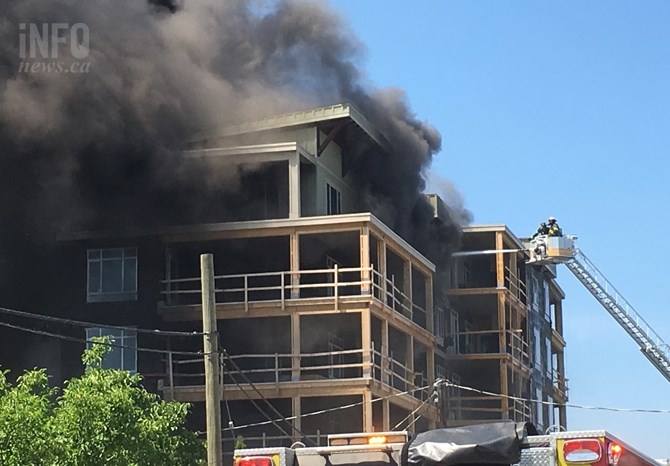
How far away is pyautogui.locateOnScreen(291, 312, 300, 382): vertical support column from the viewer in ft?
120

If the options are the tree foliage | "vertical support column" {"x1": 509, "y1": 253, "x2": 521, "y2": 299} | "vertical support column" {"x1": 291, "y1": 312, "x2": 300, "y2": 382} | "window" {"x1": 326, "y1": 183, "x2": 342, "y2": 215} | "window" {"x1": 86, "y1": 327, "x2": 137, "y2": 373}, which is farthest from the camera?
"vertical support column" {"x1": 509, "y1": 253, "x2": 521, "y2": 299}


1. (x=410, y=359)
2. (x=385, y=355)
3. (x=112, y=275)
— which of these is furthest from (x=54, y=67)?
(x=385, y=355)

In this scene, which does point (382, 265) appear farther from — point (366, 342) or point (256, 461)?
point (256, 461)

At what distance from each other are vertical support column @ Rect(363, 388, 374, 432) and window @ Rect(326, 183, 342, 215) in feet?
23.4

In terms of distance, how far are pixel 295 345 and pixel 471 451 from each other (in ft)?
93.4

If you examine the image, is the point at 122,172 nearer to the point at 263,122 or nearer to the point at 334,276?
the point at 263,122

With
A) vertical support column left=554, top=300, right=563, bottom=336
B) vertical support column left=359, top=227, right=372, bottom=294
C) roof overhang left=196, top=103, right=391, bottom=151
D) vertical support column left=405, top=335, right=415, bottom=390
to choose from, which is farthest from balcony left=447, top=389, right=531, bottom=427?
vertical support column left=554, top=300, right=563, bottom=336

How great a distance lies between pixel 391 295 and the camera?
3875cm

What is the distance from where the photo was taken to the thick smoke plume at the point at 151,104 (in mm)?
42656

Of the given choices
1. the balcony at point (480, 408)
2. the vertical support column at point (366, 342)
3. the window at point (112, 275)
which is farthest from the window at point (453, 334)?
the window at point (112, 275)

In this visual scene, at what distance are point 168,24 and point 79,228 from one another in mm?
10667

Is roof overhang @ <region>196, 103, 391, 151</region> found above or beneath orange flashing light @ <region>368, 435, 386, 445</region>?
above

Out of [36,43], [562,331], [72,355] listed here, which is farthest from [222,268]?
[562,331]

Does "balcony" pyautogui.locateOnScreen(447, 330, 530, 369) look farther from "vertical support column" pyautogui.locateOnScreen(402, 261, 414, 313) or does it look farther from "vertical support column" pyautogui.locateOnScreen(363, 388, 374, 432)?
"vertical support column" pyautogui.locateOnScreen(363, 388, 374, 432)
